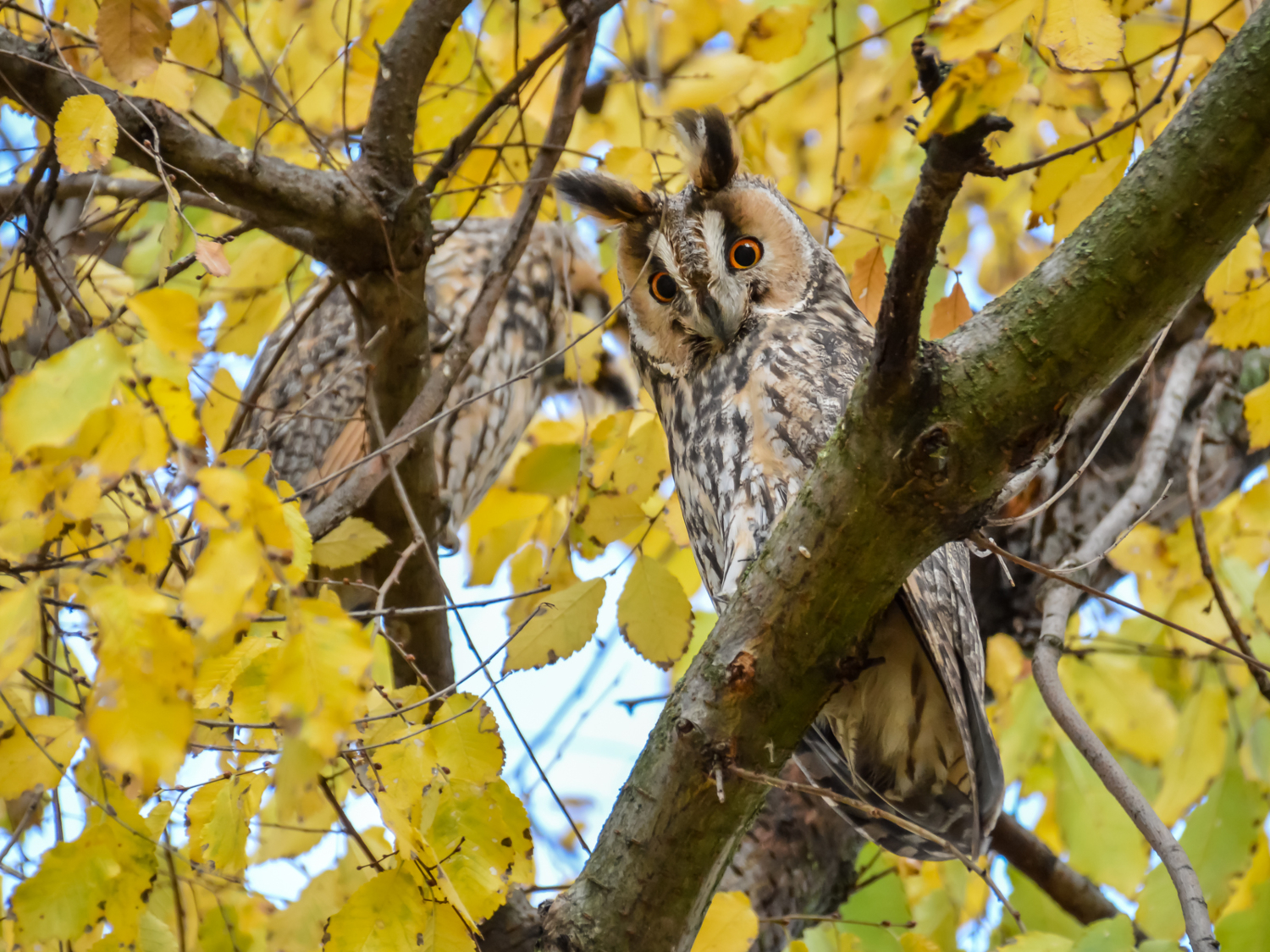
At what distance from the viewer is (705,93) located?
266 centimetres

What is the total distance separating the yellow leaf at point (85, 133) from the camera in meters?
1.37

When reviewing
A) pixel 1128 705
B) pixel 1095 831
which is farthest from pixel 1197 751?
pixel 1095 831

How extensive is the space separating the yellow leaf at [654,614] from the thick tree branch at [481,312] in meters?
0.48

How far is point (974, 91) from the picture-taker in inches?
35.2

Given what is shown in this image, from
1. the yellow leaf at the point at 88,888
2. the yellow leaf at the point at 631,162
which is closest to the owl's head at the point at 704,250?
the yellow leaf at the point at 631,162

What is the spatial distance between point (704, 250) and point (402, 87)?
0.75m

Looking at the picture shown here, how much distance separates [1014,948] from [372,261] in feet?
4.95

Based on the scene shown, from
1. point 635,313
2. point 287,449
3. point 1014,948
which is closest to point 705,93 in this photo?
point 635,313

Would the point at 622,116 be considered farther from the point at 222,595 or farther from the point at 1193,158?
the point at 222,595

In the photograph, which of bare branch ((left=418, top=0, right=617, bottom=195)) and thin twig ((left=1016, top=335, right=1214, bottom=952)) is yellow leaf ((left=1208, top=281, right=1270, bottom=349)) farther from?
bare branch ((left=418, top=0, right=617, bottom=195))

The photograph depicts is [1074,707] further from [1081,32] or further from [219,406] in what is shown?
[219,406]

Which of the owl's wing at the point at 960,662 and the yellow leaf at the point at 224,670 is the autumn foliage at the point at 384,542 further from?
the owl's wing at the point at 960,662

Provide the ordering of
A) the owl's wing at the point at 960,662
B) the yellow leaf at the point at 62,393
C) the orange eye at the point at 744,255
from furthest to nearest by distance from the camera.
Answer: the orange eye at the point at 744,255 → the owl's wing at the point at 960,662 → the yellow leaf at the point at 62,393

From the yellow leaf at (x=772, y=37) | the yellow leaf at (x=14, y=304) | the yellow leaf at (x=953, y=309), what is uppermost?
the yellow leaf at (x=772, y=37)
